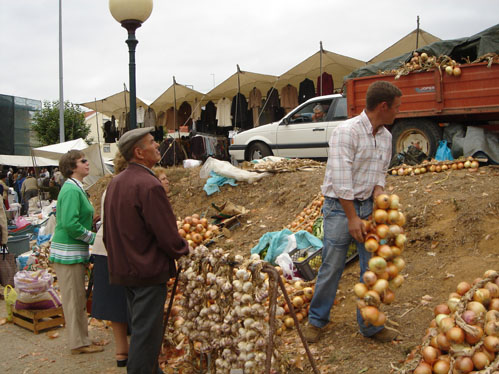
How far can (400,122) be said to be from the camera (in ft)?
30.6

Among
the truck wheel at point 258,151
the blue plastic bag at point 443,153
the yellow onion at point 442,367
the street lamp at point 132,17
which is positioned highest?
the street lamp at point 132,17

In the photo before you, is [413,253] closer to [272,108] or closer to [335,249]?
[335,249]

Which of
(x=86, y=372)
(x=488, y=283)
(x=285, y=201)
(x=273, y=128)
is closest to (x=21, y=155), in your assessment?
(x=273, y=128)

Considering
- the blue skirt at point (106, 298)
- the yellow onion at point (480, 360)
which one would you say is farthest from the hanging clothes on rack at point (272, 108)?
the yellow onion at point (480, 360)

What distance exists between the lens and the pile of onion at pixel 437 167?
295 inches

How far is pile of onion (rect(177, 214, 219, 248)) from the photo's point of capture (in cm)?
757

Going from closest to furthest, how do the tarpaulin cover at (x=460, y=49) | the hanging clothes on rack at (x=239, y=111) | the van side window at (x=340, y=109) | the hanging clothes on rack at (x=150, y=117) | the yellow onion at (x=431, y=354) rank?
the yellow onion at (x=431, y=354) → the tarpaulin cover at (x=460, y=49) → the van side window at (x=340, y=109) → the hanging clothes on rack at (x=239, y=111) → the hanging clothes on rack at (x=150, y=117)

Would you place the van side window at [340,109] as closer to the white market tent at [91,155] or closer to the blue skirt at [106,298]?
the blue skirt at [106,298]

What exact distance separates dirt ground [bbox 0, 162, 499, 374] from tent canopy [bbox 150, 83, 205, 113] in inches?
390

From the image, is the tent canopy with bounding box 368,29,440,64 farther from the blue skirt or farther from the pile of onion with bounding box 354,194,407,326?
the blue skirt

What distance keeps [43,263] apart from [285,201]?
4567mm

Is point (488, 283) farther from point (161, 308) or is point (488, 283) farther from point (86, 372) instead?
point (86, 372)

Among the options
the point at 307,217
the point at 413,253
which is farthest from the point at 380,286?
the point at 307,217

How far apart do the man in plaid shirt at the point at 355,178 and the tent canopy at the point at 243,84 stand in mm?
12660
